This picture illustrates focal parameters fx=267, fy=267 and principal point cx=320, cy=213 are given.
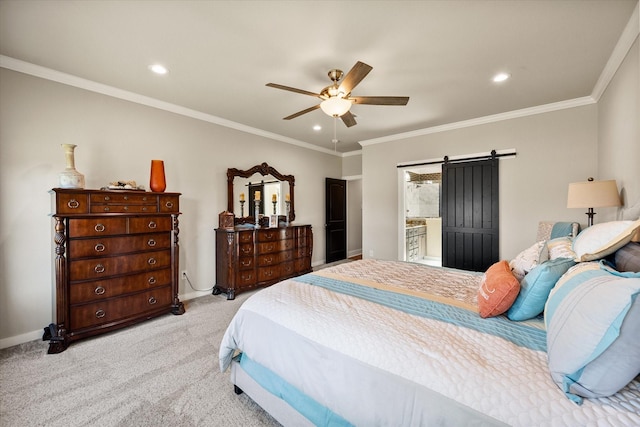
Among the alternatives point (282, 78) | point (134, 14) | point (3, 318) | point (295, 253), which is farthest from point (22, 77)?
point (295, 253)

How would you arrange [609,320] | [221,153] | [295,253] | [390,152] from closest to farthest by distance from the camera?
[609,320] → [221,153] → [295,253] → [390,152]

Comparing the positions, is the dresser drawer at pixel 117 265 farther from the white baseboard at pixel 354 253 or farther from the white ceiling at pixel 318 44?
the white baseboard at pixel 354 253

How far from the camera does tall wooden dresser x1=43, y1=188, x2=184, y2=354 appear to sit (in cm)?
242

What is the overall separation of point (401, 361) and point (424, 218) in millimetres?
6452

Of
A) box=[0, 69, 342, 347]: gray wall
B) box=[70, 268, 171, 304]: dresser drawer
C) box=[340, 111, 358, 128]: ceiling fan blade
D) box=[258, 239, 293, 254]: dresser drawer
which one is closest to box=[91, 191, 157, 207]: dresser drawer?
box=[0, 69, 342, 347]: gray wall

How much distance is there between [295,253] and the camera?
469 centimetres

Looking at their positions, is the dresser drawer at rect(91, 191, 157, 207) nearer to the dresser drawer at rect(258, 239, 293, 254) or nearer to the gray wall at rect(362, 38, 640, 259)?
the dresser drawer at rect(258, 239, 293, 254)

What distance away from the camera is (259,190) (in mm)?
4672

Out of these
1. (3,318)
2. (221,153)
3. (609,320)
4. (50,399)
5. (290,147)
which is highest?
(290,147)

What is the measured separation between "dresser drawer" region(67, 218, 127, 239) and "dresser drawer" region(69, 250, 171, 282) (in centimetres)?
25

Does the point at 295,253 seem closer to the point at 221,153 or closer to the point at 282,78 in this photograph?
the point at 221,153

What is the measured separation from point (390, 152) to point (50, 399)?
17.1 feet

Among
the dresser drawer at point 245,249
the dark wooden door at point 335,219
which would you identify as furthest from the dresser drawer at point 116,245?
the dark wooden door at point 335,219

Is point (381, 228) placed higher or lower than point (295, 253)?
higher
